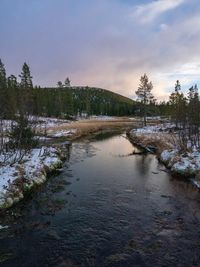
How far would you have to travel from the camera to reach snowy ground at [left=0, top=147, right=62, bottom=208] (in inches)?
609

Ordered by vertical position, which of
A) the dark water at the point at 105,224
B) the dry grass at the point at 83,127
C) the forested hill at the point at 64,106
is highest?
the forested hill at the point at 64,106

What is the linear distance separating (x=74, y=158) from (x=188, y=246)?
1894 cm

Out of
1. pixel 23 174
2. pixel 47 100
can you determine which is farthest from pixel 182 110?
pixel 47 100

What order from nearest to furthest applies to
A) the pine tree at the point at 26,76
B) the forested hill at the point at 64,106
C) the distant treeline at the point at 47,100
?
the distant treeline at the point at 47,100, the pine tree at the point at 26,76, the forested hill at the point at 64,106

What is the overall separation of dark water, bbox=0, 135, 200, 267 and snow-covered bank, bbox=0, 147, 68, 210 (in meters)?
0.68

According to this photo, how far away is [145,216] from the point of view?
1400 centimetres

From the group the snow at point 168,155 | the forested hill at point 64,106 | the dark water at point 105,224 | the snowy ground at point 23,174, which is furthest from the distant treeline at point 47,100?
the snow at point 168,155

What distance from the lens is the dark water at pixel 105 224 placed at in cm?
1028

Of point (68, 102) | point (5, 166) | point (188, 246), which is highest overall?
point (68, 102)

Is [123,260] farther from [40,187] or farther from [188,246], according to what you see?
[40,187]

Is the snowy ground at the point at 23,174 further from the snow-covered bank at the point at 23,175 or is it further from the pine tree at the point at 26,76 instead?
the pine tree at the point at 26,76

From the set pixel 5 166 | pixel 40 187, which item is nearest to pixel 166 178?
pixel 40 187

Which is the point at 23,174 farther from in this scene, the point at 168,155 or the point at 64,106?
the point at 64,106

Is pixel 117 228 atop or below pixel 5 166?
below
